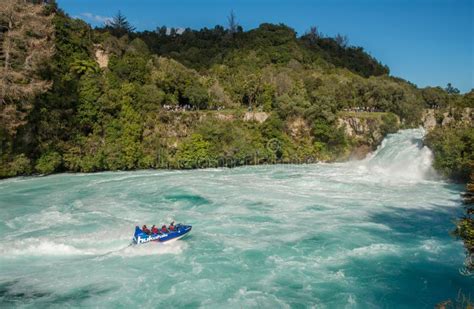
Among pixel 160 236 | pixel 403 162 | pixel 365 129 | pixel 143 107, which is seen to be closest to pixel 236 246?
pixel 160 236

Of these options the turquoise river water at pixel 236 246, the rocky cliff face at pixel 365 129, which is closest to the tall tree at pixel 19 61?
the turquoise river water at pixel 236 246

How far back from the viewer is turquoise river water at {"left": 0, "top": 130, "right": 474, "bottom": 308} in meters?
15.8

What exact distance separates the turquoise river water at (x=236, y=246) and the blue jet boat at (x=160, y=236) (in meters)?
0.38

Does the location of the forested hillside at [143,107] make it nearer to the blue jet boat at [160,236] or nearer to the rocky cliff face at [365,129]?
the rocky cliff face at [365,129]

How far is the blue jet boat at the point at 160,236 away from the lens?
20156 mm

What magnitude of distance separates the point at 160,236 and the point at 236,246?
12.7 ft

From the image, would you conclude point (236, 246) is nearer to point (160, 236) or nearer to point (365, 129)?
point (160, 236)

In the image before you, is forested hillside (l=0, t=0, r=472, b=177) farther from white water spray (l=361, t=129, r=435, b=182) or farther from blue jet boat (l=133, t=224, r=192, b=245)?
blue jet boat (l=133, t=224, r=192, b=245)

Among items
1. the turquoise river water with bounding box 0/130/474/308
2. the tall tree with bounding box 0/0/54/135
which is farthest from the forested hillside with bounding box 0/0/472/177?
the turquoise river water with bounding box 0/130/474/308

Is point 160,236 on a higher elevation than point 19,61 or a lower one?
lower

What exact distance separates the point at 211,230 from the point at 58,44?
3818 centimetres

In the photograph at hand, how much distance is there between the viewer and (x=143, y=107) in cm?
5006

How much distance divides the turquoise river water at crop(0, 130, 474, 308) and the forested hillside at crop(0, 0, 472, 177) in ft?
28.5

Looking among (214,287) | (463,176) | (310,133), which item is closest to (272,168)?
(310,133)
